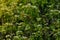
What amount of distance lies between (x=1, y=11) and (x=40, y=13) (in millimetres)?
886

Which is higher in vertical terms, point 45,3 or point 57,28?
point 45,3

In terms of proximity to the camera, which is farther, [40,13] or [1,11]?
[1,11]

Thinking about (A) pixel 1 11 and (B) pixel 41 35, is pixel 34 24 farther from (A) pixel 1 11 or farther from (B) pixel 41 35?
(A) pixel 1 11

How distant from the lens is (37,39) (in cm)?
325

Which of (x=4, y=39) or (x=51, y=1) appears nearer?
(x=51, y=1)

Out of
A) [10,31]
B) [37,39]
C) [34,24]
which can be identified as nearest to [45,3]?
[34,24]

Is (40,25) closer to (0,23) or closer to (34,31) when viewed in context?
(34,31)

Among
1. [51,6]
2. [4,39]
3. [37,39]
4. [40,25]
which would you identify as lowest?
[4,39]

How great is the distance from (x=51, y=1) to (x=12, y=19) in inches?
34.4

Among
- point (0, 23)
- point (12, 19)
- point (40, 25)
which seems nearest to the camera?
point (40, 25)

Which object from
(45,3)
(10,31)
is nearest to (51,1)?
(45,3)

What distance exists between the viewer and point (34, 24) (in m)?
3.40

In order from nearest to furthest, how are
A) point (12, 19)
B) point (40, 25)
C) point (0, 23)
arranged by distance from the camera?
1. point (40, 25)
2. point (12, 19)
3. point (0, 23)

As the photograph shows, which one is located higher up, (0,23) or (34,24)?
(34,24)
